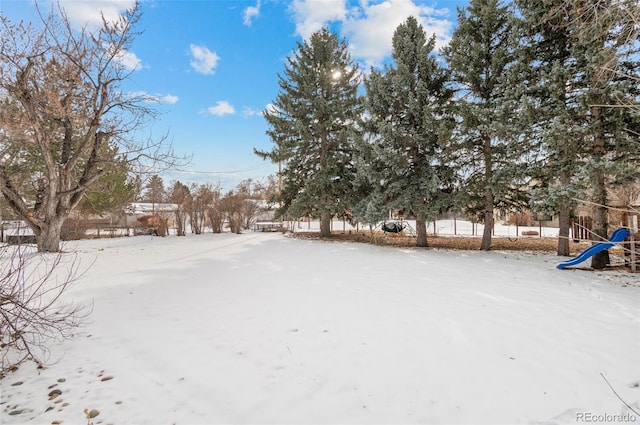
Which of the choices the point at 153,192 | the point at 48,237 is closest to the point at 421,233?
the point at 48,237

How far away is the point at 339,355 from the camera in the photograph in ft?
10.3

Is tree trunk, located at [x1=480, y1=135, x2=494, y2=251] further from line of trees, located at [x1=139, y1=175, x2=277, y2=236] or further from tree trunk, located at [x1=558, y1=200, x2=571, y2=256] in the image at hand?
line of trees, located at [x1=139, y1=175, x2=277, y2=236]

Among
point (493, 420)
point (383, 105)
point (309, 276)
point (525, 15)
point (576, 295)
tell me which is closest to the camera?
point (493, 420)

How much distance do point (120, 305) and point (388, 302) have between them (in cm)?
419

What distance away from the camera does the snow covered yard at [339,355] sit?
234cm

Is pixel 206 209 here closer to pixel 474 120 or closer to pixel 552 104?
pixel 474 120

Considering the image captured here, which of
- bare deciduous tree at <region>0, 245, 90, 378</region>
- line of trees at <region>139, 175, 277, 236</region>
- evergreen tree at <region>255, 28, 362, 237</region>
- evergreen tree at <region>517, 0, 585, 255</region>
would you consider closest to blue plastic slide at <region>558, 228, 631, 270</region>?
evergreen tree at <region>517, 0, 585, 255</region>

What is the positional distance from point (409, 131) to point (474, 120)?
7.25 feet

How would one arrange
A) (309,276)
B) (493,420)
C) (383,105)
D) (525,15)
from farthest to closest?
(383,105), (525,15), (309,276), (493,420)

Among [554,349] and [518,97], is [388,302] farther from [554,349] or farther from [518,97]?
[518,97]

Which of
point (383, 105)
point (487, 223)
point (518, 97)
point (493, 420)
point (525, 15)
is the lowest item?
point (493, 420)

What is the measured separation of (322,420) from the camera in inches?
87.7

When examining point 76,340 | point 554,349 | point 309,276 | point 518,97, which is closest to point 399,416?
point 554,349

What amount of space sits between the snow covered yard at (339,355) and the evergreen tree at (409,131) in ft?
17.7
